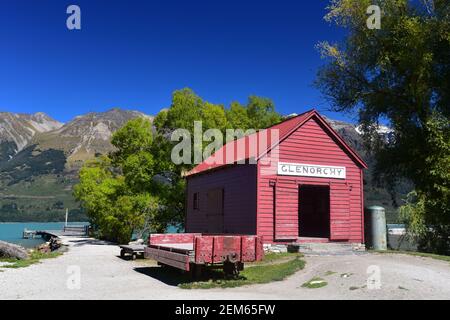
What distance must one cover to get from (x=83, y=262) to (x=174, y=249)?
8199 mm

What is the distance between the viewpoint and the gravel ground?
11.2 metres

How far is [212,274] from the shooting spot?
1528 cm

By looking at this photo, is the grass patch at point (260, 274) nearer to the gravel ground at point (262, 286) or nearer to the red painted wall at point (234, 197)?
the gravel ground at point (262, 286)

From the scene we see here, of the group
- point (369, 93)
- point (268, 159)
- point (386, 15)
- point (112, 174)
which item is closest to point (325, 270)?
point (268, 159)

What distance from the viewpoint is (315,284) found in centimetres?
1292

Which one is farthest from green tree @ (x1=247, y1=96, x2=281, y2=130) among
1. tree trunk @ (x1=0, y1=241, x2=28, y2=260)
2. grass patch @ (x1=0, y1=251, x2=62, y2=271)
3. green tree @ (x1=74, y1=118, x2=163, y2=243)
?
tree trunk @ (x1=0, y1=241, x2=28, y2=260)

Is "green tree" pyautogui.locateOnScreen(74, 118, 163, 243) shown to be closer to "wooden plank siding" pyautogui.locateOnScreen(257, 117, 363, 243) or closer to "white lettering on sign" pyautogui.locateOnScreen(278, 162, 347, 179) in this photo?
"wooden plank siding" pyautogui.locateOnScreen(257, 117, 363, 243)

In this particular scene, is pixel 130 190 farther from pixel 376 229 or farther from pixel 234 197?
pixel 376 229

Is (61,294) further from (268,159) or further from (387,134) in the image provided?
(387,134)

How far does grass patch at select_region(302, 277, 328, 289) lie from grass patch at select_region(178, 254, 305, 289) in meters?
1.25

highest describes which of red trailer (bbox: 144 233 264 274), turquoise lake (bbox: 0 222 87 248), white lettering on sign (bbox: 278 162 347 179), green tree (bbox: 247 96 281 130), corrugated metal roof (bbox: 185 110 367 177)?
green tree (bbox: 247 96 281 130)

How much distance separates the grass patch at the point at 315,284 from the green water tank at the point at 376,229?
10.9 m

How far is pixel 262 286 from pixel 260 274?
2.22 meters

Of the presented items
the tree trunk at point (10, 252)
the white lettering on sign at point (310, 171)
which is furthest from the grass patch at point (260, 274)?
the tree trunk at point (10, 252)
